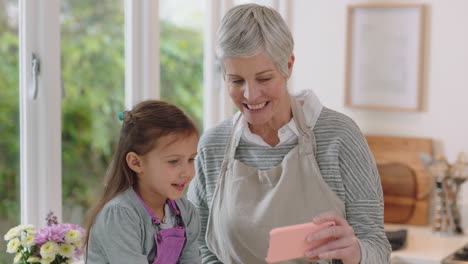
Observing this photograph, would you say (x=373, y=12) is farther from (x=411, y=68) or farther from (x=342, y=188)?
(x=342, y=188)

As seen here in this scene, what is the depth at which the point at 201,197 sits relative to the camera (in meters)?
2.04

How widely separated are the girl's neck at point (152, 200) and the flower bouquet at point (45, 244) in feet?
1.04

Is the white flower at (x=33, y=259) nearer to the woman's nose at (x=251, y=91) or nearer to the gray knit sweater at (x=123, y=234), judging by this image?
the gray knit sweater at (x=123, y=234)

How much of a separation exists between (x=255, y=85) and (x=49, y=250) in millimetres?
711

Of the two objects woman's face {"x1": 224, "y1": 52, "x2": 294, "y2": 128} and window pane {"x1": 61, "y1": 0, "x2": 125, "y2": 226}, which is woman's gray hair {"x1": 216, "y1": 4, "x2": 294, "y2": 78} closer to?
woman's face {"x1": 224, "y1": 52, "x2": 294, "y2": 128}

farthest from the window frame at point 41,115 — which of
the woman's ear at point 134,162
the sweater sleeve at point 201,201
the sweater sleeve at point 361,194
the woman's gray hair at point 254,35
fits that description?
the sweater sleeve at point 361,194

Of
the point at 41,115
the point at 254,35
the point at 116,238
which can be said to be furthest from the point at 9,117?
the point at 254,35

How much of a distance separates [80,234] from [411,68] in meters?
1.98

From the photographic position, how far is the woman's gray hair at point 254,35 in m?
1.77

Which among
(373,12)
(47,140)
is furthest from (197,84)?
(47,140)

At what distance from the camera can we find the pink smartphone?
144 centimetres

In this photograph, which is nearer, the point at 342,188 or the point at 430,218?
the point at 342,188

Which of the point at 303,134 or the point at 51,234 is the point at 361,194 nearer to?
the point at 303,134

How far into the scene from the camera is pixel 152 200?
179 centimetres
